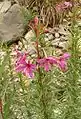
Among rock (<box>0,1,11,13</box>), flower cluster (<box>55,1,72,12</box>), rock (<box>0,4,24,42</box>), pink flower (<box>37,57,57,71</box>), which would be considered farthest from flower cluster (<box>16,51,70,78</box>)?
rock (<box>0,1,11,13</box>)

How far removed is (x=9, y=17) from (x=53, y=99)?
4.01 metres

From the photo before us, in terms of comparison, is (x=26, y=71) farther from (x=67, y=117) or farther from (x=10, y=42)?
(x=10, y=42)

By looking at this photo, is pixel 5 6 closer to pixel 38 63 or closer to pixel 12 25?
pixel 12 25

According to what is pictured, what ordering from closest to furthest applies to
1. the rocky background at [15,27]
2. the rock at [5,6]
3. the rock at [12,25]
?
the rocky background at [15,27], the rock at [12,25], the rock at [5,6]

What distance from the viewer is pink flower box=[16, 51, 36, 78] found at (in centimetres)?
202

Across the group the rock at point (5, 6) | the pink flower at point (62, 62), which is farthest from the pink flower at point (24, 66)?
the rock at point (5, 6)

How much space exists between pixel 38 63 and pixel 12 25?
14.2 ft

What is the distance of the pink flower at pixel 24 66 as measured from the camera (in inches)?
79.6

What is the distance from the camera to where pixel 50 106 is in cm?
245

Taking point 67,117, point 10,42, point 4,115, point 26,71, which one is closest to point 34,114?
point 67,117

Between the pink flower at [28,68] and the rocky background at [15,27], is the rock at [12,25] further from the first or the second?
the pink flower at [28,68]

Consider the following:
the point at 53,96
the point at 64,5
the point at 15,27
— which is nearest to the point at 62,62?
the point at 53,96

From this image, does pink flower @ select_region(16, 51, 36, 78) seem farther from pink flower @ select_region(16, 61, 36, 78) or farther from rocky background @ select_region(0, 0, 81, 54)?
rocky background @ select_region(0, 0, 81, 54)

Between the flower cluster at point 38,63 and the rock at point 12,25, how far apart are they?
3821mm
